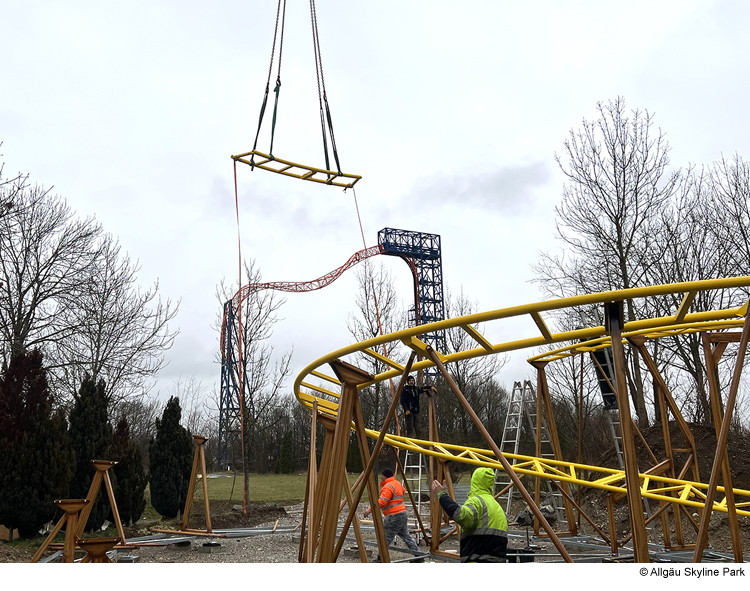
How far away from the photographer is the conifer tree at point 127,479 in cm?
1534

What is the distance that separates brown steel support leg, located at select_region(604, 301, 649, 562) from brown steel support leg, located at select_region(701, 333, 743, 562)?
136 cm

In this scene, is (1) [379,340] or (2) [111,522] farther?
(2) [111,522]

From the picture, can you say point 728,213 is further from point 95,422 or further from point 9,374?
point 9,374

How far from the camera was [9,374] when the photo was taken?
13.6m

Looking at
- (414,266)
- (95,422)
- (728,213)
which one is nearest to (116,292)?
(95,422)

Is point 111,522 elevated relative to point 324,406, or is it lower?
lower

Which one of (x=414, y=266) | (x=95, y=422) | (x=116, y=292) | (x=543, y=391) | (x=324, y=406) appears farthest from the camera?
(x=414, y=266)

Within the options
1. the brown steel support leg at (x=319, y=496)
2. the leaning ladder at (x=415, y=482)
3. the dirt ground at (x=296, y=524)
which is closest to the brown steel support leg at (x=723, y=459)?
the brown steel support leg at (x=319, y=496)

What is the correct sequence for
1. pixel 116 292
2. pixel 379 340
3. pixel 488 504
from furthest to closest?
pixel 116 292, pixel 488 504, pixel 379 340

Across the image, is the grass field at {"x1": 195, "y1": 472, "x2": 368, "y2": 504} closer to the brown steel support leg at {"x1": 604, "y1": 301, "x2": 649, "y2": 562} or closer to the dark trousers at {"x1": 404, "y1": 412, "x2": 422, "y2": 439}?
the dark trousers at {"x1": 404, "y1": 412, "x2": 422, "y2": 439}

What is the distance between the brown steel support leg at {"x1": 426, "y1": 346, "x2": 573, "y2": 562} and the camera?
15.4ft

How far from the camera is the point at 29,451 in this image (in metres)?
12.8

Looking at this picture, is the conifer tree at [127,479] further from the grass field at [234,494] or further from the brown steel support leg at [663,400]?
the brown steel support leg at [663,400]
